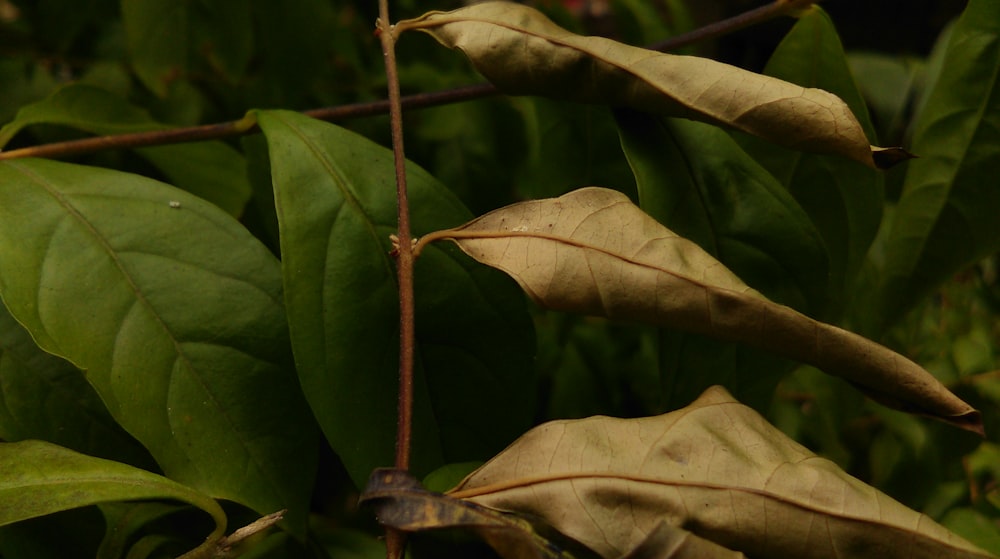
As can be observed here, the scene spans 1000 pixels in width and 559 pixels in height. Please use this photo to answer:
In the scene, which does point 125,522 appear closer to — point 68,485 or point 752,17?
point 68,485

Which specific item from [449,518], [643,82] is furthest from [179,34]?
[449,518]

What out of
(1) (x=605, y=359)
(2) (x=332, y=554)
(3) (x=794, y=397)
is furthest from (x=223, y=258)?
(3) (x=794, y=397)

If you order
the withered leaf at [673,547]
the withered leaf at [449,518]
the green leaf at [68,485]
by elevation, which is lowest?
the withered leaf at [673,547]

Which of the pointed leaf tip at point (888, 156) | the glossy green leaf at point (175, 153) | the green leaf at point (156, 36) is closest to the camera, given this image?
the pointed leaf tip at point (888, 156)

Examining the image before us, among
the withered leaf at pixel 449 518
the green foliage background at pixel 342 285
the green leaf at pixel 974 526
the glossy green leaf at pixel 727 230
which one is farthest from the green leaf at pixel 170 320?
the green leaf at pixel 974 526

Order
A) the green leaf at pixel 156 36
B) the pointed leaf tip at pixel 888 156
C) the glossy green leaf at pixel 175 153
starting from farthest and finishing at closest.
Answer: the green leaf at pixel 156 36
the glossy green leaf at pixel 175 153
the pointed leaf tip at pixel 888 156

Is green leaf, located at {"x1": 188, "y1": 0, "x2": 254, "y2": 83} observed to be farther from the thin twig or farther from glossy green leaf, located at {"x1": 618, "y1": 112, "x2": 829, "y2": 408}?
glossy green leaf, located at {"x1": 618, "y1": 112, "x2": 829, "y2": 408}

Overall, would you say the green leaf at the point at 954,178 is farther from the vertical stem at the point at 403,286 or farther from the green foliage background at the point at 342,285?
the vertical stem at the point at 403,286

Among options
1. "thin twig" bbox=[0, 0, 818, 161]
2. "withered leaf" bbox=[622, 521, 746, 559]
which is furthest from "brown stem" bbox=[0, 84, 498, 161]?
"withered leaf" bbox=[622, 521, 746, 559]
